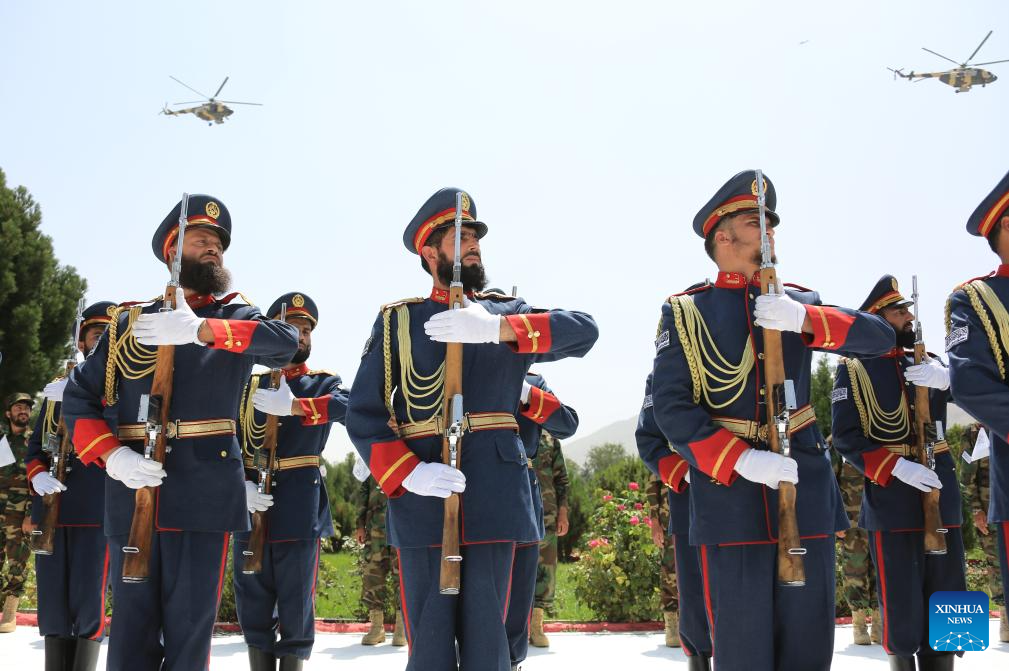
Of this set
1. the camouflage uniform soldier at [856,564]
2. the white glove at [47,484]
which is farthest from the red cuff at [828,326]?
the white glove at [47,484]

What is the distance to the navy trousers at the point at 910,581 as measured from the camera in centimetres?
571

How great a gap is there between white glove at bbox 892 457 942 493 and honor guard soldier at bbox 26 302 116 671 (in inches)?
189

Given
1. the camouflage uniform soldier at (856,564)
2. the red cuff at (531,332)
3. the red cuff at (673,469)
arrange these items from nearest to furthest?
the red cuff at (531,332)
the red cuff at (673,469)
the camouflage uniform soldier at (856,564)

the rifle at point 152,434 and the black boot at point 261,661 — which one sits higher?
the rifle at point 152,434

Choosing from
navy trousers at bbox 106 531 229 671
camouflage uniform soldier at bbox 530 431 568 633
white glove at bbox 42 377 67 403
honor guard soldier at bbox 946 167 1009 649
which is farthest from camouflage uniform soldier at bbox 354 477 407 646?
honor guard soldier at bbox 946 167 1009 649

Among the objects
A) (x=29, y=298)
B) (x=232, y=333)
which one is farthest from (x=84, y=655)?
(x=29, y=298)

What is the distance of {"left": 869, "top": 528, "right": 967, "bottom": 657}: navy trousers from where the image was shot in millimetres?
5715

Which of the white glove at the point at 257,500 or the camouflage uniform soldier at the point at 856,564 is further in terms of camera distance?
the camouflage uniform soldier at the point at 856,564

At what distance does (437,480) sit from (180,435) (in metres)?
1.38

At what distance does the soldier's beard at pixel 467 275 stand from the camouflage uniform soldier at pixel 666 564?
3.99m

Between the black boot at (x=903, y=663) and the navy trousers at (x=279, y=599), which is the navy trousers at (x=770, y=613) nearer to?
the black boot at (x=903, y=663)

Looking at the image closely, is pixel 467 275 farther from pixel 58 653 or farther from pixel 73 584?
pixel 58 653

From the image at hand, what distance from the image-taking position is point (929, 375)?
19.2 feet

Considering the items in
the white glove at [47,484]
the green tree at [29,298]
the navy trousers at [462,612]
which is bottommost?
the navy trousers at [462,612]
